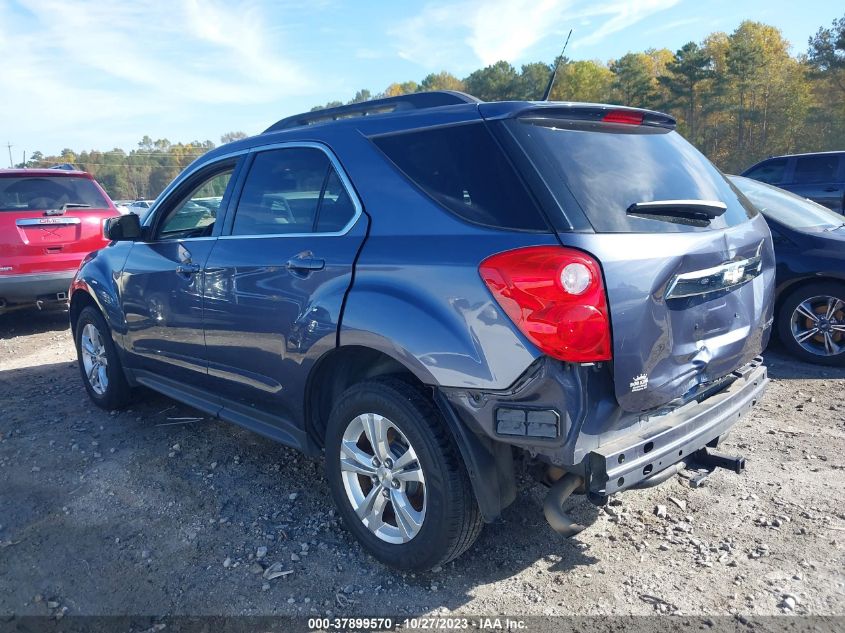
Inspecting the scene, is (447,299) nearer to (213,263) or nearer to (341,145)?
(341,145)

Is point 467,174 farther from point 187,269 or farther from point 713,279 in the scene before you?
point 187,269

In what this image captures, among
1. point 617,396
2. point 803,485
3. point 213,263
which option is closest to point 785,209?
point 803,485

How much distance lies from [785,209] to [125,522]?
5784 millimetres

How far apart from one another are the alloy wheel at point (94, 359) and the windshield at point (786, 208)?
5.30 meters

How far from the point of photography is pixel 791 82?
4953 cm

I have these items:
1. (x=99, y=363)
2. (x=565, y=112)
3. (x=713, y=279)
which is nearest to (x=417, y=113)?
(x=565, y=112)

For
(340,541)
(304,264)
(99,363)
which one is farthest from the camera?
(99,363)

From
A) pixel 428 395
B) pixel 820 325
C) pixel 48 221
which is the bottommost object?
pixel 820 325

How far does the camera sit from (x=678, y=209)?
2.56m

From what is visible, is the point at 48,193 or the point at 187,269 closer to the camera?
the point at 187,269

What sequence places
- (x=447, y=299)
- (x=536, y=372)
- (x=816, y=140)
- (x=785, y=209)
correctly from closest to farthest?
(x=536, y=372)
(x=447, y=299)
(x=785, y=209)
(x=816, y=140)

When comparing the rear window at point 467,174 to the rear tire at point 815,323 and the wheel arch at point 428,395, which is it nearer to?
the wheel arch at point 428,395

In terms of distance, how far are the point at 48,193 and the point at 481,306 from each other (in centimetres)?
752

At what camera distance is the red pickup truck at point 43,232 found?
7266mm
